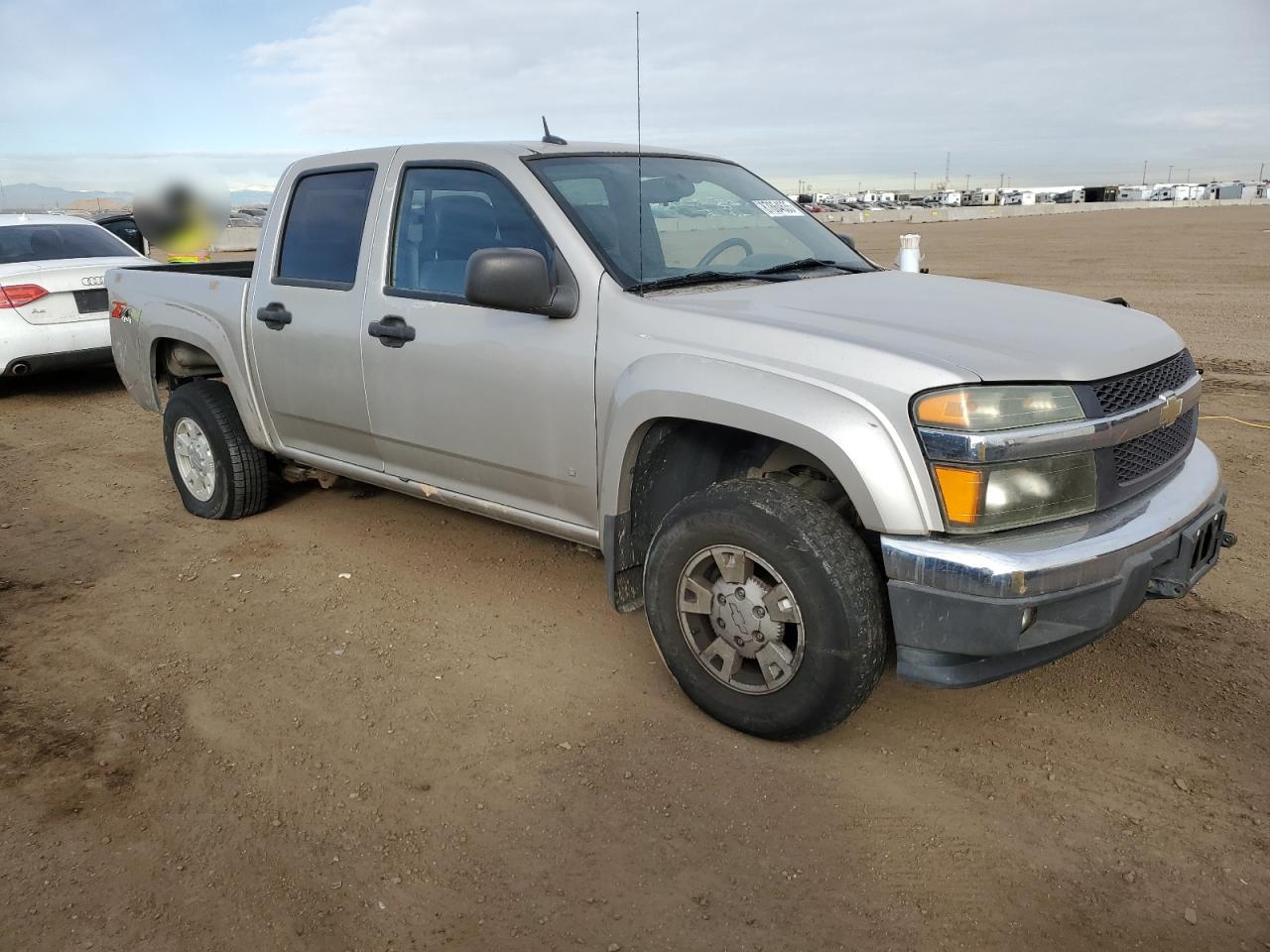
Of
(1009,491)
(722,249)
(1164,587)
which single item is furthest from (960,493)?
(722,249)

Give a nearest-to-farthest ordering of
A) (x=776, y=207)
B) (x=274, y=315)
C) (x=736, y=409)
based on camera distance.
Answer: (x=736, y=409) → (x=776, y=207) → (x=274, y=315)

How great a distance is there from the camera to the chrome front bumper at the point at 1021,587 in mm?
2596

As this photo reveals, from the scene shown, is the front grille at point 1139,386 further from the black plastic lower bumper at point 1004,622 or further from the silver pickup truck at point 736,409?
the black plastic lower bumper at point 1004,622

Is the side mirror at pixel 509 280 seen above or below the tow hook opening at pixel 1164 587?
above

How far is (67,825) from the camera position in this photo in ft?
9.39

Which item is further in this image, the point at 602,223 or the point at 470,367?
the point at 470,367

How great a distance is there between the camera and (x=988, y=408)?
2.63 m

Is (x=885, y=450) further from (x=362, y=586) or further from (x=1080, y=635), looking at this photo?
(x=362, y=586)

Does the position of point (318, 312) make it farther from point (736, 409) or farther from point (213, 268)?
point (736, 409)

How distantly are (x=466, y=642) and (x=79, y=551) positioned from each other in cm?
241

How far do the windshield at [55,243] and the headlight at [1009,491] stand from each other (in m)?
8.51

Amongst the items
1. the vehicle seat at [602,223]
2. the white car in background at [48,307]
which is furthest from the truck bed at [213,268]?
the vehicle seat at [602,223]

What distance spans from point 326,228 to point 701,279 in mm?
1875

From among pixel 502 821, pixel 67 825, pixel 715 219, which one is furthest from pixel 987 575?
pixel 67 825
